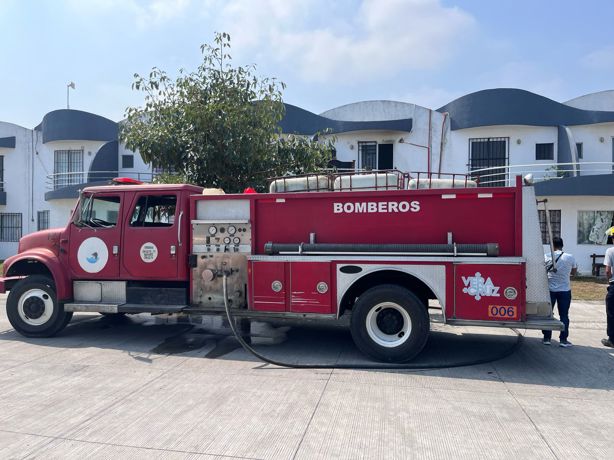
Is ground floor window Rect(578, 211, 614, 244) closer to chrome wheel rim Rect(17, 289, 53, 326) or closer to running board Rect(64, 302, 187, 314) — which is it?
running board Rect(64, 302, 187, 314)

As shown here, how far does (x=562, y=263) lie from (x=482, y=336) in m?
1.79

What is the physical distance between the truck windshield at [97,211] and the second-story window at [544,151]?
16234 millimetres

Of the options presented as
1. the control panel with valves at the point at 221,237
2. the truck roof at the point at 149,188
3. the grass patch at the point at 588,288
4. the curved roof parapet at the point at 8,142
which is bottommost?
the grass patch at the point at 588,288

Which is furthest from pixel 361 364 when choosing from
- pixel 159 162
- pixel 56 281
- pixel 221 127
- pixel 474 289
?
pixel 159 162

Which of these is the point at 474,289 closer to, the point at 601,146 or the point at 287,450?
the point at 287,450

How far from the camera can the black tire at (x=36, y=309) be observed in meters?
7.58

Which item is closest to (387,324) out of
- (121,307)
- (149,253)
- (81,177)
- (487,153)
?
(149,253)

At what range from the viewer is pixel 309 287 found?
21.7ft

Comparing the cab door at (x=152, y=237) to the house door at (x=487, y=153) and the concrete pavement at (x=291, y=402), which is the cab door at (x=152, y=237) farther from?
the house door at (x=487, y=153)

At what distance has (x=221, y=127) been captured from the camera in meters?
9.89

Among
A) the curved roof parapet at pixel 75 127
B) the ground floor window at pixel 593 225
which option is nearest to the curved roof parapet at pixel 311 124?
the ground floor window at pixel 593 225

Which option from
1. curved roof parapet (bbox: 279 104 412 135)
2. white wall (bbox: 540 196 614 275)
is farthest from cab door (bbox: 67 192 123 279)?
white wall (bbox: 540 196 614 275)

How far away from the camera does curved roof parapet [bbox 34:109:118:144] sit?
22156 mm

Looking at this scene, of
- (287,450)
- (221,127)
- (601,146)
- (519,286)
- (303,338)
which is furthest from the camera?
(601,146)
